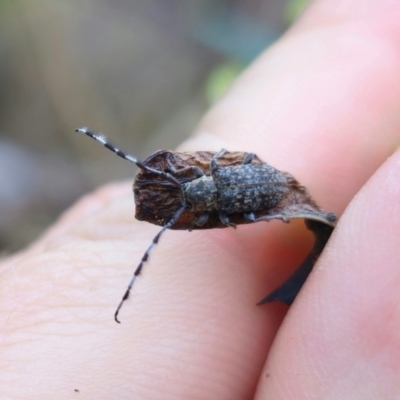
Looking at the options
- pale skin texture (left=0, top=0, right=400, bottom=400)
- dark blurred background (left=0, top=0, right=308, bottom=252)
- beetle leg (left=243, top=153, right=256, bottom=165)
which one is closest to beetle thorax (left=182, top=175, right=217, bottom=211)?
beetle leg (left=243, top=153, right=256, bottom=165)

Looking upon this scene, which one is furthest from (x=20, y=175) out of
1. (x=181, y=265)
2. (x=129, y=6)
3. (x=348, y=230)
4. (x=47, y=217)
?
(x=348, y=230)

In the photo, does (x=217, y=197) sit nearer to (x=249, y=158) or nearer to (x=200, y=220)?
(x=200, y=220)

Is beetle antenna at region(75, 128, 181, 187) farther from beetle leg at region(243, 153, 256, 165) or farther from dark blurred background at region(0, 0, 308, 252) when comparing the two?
dark blurred background at region(0, 0, 308, 252)

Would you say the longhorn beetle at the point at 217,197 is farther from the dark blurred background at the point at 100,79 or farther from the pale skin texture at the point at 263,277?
the dark blurred background at the point at 100,79

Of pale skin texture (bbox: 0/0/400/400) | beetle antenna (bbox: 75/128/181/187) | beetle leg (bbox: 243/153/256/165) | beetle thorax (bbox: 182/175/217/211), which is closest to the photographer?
pale skin texture (bbox: 0/0/400/400)

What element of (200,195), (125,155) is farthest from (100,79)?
(200,195)

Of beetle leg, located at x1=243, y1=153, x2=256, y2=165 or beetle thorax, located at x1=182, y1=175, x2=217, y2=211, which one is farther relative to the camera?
beetle leg, located at x1=243, y1=153, x2=256, y2=165
